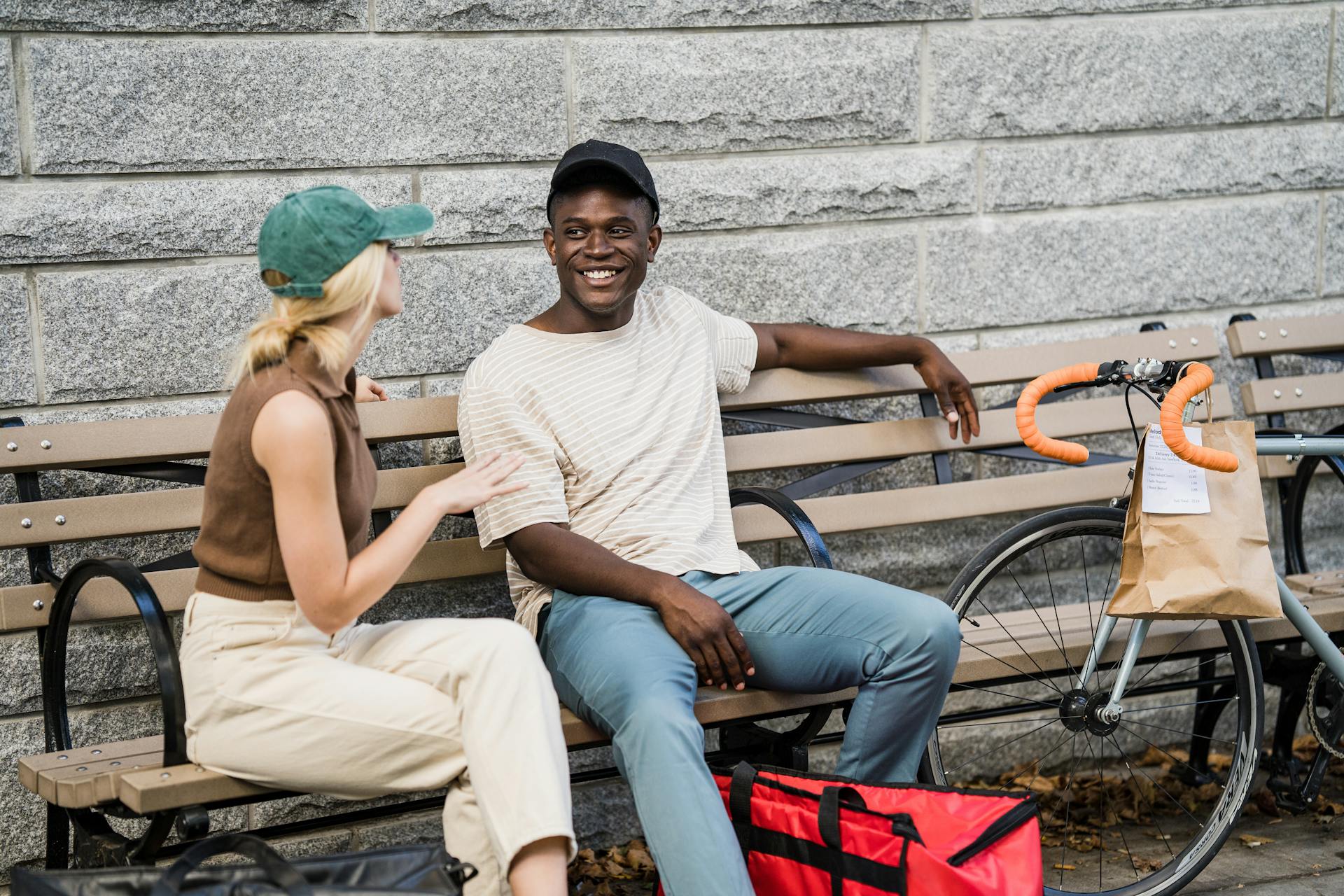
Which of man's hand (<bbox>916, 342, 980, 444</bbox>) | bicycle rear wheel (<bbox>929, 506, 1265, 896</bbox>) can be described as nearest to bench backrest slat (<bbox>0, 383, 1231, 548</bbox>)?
man's hand (<bbox>916, 342, 980, 444</bbox>)

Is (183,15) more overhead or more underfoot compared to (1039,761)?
more overhead

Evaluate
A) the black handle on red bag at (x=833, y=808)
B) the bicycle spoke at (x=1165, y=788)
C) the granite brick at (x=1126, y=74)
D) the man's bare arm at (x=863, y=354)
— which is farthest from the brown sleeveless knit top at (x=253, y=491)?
the bicycle spoke at (x=1165, y=788)

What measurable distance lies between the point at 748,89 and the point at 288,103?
48.8 inches

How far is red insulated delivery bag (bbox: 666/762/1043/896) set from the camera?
2.58m

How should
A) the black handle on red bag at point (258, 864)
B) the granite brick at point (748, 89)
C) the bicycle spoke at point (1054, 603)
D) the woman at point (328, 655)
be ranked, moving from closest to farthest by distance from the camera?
the black handle on red bag at point (258, 864) → the woman at point (328, 655) → the bicycle spoke at point (1054, 603) → the granite brick at point (748, 89)

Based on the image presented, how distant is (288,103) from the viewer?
11.4ft

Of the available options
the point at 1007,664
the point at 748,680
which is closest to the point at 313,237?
the point at 748,680

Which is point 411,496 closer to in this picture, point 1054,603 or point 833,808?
point 833,808

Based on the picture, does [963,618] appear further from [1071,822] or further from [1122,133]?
[1122,133]

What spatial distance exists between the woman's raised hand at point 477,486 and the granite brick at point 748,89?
1373 mm

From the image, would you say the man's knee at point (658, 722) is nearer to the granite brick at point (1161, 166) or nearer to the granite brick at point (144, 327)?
the granite brick at point (144, 327)

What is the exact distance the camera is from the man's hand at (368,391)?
10.6 feet

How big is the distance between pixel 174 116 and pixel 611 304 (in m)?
1.17

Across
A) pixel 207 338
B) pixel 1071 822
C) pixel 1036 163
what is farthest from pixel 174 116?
pixel 1071 822
